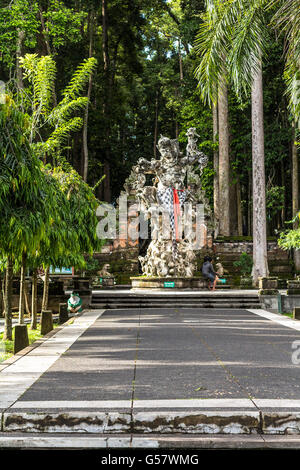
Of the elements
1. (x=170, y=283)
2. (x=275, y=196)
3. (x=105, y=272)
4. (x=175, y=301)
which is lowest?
(x=175, y=301)

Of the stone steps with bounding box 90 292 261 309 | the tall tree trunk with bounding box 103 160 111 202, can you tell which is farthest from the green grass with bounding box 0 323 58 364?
the tall tree trunk with bounding box 103 160 111 202

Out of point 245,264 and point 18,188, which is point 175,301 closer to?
point 245,264

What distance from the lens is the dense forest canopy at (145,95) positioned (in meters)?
34.1

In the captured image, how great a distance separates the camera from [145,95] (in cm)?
4794

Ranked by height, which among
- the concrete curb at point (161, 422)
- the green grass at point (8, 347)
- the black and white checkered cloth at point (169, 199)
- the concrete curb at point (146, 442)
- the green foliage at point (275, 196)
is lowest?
the green grass at point (8, 347)

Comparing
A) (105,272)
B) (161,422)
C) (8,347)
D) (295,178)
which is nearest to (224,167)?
(295,178)

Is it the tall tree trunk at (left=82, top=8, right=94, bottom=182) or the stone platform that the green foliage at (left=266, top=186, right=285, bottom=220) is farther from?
the stone platform

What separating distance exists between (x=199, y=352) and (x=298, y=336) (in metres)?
3.17

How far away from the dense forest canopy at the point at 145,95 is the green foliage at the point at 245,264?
4.95 meters

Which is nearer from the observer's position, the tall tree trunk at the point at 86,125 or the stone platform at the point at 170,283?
the stone platform at the point at 170,283

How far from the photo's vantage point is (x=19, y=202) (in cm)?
926

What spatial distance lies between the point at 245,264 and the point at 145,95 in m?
22.3

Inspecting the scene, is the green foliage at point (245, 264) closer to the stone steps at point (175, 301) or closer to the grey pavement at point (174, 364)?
the stone steps at point (175, 301)

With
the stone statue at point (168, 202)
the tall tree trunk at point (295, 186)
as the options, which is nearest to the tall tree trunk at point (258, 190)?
the stone statue at point (168, 202)
